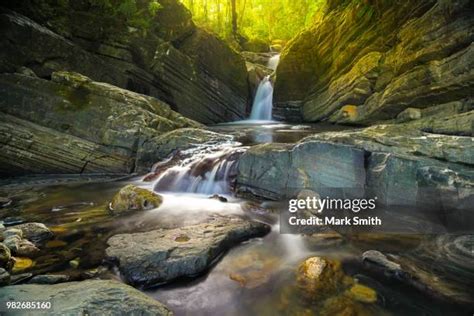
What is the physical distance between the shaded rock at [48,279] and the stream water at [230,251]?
0.67ft

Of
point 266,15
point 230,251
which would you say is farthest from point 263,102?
point 266,15

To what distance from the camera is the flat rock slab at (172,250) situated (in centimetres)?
394

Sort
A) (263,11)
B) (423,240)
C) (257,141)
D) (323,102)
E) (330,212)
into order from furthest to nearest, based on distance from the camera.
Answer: (263,11) < (323,102) < (257,141) < (330,212) < (423,240)

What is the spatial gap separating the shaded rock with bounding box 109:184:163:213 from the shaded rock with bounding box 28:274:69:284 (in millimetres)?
2630

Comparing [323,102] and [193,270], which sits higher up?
[323,102]


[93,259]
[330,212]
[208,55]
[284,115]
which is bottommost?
[93,259]

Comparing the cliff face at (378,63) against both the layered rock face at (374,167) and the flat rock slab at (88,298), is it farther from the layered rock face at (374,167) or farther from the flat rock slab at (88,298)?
the flat rock slab at (88,298)

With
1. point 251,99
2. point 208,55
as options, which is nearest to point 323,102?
point 251,99

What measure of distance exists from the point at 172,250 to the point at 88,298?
1.48 meters

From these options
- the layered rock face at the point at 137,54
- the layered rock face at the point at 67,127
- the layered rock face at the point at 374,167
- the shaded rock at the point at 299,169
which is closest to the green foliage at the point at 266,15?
the layered rock face at the point at 137,54

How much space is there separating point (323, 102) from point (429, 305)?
14.3 meters

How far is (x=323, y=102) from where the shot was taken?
16719mm

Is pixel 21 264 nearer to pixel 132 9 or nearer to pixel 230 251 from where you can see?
pixel 230 251

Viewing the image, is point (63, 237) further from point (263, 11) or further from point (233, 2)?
point (263, 11)
